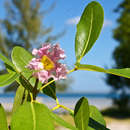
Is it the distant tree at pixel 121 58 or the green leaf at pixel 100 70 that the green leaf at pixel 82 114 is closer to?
the green leaf at pixel 100 70

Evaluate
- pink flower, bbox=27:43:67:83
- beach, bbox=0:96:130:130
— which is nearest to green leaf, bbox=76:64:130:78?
pink flower, bbox=27:43:67:83

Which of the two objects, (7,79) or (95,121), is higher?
(7,79)

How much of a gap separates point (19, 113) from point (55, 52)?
127 millimetres

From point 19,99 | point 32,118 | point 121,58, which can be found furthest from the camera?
point 121,58

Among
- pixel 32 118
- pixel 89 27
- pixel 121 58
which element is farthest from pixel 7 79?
pixel 121 58

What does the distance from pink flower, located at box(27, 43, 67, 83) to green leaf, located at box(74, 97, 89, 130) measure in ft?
0.26

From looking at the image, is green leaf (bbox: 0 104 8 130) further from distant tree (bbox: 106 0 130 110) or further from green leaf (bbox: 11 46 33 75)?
distant tree (bbox: 106 0 130 110)

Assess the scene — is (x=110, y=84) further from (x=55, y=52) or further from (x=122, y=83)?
(x=55, y=52)

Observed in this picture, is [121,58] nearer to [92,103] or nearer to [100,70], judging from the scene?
[92,103]

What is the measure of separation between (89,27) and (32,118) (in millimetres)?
242

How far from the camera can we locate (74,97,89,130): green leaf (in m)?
0.48

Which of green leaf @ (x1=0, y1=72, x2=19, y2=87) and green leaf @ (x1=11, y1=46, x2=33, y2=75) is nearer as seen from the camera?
green leaf @ (x1=0, y1=72, x2=19, y2=87)

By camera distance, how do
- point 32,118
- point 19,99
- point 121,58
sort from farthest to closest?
1. point 121,58
2. point 19,99
3. point 32,118

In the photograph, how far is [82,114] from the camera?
49cm
